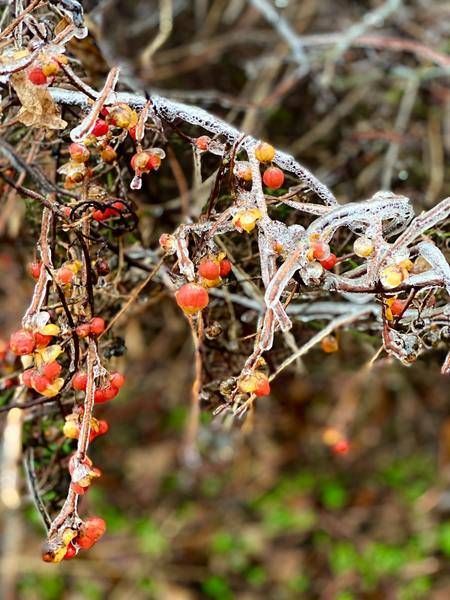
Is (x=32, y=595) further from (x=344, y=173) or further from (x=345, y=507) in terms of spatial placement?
(x=344, y=173)

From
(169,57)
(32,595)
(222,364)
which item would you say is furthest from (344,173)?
(32,595)

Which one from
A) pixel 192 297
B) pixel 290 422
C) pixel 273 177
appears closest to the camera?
pixel 192 297

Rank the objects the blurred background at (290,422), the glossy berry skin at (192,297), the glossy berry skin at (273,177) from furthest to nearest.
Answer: the blurred background at (290,422) → the glossy berry skin at (273,177) → the glossy berry skin at (192,297)

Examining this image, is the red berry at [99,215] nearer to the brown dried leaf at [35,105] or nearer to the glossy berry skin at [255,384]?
the brown dried leaf at [35,105]

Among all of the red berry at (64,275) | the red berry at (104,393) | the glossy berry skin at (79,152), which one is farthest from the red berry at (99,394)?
the glossy berry skin at (79,152)

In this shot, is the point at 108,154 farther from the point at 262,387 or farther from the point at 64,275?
the point at 262,387

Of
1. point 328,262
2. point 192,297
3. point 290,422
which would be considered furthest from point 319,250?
point 290,422
